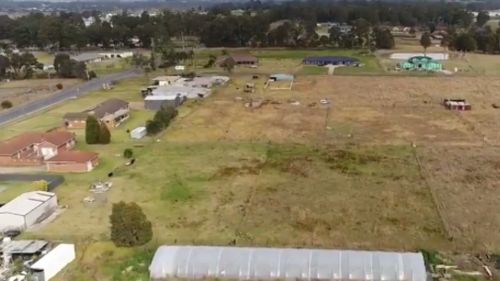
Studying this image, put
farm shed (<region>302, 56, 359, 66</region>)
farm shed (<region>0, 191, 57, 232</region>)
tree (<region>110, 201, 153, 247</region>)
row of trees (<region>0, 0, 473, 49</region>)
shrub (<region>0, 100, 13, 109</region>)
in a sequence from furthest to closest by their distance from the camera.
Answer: row of trees (<region>0, 0, 473, 49</region>) → farm shed (<region>302, 56, 359, 66</region>) → shrub (<region>0, 100, 13, 109</region>) → farm shed (<region>0, 191, 57, 232</region>) → tree (<region>110, 201, 153, 247</region>)

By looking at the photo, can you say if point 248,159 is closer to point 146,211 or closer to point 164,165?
point 164,165

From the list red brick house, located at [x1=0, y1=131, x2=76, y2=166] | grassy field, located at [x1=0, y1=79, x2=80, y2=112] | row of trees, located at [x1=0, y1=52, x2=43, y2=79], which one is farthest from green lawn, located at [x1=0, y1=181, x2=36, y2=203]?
row of trees, located at [x1=0, y1=52, x2=43, y2=79]

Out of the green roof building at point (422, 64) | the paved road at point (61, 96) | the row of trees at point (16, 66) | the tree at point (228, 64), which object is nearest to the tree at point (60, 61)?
the row of trees at point (16, 66)

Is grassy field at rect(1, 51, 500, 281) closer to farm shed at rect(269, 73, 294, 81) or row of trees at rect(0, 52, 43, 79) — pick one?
farm shed at rect(269, 73, 294, 81)

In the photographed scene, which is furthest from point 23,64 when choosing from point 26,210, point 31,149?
point 26,210

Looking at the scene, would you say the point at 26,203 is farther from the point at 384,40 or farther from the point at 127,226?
the point at 384,40

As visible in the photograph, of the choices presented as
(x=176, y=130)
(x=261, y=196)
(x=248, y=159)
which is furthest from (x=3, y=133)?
(x=261, y=196)
